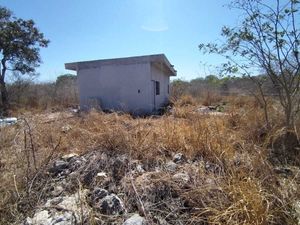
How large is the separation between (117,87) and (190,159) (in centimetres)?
881

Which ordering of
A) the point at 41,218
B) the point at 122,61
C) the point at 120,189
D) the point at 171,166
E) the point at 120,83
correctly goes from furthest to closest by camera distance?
the point at 120,83 < the point at 122,61 < the point at 171,166 < the point at 120,189 < the point at 41,218

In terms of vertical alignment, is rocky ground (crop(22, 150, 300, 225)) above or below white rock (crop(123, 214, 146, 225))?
above

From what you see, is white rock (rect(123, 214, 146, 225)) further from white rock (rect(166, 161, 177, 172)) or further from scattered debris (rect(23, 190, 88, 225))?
white rock (rect(166, 161, 177, 172))

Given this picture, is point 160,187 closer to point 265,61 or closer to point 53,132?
point 53,132

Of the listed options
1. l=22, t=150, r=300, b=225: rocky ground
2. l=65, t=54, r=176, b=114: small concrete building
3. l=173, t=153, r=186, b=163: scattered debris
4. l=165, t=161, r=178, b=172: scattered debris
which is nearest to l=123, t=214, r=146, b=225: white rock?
l=22, t=150, r=300, b=225: rocky ground

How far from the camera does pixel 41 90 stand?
19.9m

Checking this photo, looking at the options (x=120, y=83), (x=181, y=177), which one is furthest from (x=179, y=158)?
(x=120, y=83)

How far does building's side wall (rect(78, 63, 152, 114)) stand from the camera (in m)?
11.7

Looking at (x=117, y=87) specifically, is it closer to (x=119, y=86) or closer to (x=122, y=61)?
(x=119, y=86)

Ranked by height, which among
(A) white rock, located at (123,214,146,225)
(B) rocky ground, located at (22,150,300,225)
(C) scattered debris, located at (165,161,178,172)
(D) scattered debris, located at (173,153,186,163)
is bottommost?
(A) white rock, located at (123,214,146,225)

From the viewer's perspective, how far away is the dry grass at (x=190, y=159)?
103 inches

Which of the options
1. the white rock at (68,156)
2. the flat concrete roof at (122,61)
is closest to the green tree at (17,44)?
the flat concrete roof at (122,61)

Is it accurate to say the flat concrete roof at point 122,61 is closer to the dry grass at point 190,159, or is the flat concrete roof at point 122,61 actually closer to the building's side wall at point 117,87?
the building's side wall at point 117,87

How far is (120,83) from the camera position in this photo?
12.1 meters
